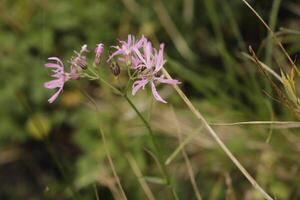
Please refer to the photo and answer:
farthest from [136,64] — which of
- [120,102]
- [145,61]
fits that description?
[120,102]

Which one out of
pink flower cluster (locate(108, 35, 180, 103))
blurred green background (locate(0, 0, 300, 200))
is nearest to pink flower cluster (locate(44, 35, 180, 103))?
pink flower cluster (locate(108, 35, 180, 103))

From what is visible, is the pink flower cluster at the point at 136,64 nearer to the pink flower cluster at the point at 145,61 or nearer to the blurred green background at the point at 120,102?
the pink flower cluster at the point at 145,61

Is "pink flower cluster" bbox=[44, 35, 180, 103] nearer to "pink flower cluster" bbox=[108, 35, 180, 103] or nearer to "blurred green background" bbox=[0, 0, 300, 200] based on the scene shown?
"pink flower cluster" bbox=[108, 35, 180, 103]

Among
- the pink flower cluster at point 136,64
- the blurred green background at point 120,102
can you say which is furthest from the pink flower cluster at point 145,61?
the blurred green background at point 120,102

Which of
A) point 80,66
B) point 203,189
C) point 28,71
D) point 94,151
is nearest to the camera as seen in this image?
point 80,66

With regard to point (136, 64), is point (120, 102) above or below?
below

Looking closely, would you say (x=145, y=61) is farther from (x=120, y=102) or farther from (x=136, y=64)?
(x=120, y=102)

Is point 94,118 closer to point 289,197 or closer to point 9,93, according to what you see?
point 9,93

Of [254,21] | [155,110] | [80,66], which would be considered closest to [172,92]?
[155,110]
